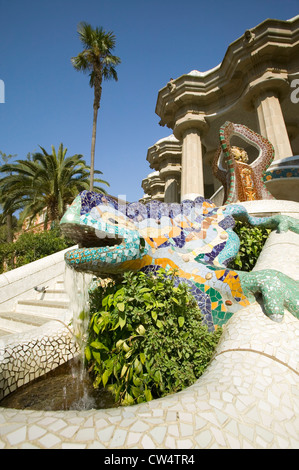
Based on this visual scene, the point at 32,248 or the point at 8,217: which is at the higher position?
the point at 8,217

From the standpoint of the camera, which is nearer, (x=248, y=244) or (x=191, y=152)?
(x=248, y=244)

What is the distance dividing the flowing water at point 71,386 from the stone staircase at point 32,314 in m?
1.02

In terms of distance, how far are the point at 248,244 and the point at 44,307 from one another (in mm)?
3707

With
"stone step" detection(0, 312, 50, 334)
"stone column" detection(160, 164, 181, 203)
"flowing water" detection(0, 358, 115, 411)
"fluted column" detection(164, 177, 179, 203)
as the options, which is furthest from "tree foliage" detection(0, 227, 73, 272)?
"stone column" detection(160, 164, 181, 203)

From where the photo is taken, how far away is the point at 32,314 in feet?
15.2

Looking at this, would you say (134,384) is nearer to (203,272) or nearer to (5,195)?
(203,272)

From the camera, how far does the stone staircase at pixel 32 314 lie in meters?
4.00

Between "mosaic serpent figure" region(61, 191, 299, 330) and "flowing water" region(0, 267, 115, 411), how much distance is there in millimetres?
351

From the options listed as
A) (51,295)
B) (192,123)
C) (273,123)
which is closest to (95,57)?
(192,123)

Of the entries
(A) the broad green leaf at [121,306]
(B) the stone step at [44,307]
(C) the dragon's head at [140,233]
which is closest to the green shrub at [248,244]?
(C) the dragon's head at [140,233]

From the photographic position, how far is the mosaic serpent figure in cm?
197

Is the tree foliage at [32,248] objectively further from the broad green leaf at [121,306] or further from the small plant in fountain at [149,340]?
the broad green leaf at [121,306]

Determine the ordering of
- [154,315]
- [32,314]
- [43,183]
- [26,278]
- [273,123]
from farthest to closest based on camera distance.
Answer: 1. [43,183]
2. [273,123]
3. [26,278]
4. [32,314]
5. [154,315]

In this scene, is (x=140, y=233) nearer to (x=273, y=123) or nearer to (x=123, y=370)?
(x=123, y=370)
